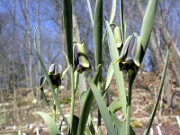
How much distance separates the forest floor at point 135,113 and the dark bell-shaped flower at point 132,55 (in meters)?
2.23

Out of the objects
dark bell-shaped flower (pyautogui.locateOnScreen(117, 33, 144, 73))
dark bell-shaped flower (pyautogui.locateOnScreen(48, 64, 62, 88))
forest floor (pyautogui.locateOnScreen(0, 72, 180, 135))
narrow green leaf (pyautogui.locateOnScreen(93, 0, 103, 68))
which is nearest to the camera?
dark bell-shaped flower (pyautogui.locateOnScreen(117, 33, 144, 73))

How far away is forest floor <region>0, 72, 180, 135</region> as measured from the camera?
528 centimetres

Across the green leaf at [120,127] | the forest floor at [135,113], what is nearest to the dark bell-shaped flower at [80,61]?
the green leaf at [120,127]

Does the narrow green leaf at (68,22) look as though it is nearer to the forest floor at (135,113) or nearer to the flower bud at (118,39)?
the flower bud at (118,39)

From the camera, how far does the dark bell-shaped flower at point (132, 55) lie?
2.45ft

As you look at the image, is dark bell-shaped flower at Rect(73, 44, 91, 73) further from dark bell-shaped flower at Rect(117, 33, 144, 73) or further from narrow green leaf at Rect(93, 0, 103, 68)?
dark bell-shaped flower at Rect(117, 33, 144, 73)

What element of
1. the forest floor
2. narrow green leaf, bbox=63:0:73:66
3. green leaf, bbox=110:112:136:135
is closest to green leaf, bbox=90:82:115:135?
green leaf, bbox=110:112:136:135

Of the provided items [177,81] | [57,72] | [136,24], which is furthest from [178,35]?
[57,72]

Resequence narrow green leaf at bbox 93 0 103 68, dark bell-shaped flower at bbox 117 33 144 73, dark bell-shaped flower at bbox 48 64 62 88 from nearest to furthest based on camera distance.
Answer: dark bell-shaped flower at bbox 117 33 144 73
narrow green leaf at bbox 93 0 103 68
dark bell-shaped flower at bbox 48 64 62 88

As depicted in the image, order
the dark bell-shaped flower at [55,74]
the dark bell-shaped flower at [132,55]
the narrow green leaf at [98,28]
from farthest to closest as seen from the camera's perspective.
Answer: the dark bell-shaped flower at [55,74] < the narrow green leaf at [98,28] < the dark bell-shaped flower at [132,55]

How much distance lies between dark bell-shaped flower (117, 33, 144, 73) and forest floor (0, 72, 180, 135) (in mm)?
2230

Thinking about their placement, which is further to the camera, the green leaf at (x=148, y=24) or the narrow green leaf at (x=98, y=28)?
the narrow green leaf at (x=98, y=28)

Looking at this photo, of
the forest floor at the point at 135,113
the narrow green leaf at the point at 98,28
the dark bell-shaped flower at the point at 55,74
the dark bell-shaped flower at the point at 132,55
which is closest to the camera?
the dark bell-shaped flower at the point at 132,55

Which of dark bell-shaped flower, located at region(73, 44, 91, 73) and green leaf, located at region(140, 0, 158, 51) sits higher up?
green leaf, located at region(140, 0, 158, 51)
